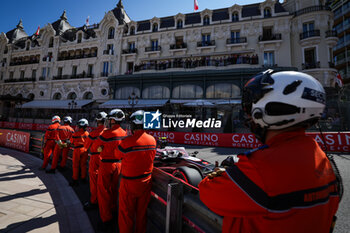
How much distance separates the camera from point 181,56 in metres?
22.2

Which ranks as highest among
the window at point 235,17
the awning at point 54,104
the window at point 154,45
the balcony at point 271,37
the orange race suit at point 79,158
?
the window at point 235,17

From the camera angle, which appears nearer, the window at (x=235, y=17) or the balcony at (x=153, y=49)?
the window at (x=235, y=17)

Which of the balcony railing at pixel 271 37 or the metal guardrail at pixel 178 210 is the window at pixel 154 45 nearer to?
the balcony railing at pixel 271 37

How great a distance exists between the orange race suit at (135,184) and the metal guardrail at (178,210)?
163 mm

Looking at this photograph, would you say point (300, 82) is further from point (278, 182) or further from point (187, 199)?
point (187, 199)

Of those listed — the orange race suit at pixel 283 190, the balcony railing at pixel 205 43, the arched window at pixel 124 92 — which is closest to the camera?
the orange race suit at pixel 283 190

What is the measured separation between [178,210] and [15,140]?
11.9m

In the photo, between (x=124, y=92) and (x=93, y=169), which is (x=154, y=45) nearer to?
(x=124, y=92)

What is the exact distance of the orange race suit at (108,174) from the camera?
2.98 m

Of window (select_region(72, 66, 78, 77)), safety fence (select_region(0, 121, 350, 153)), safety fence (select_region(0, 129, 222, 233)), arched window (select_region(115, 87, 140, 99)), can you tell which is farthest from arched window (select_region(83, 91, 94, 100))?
safety fence (select_region(0, 129, 222, 233))

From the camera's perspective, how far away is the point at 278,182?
81cm

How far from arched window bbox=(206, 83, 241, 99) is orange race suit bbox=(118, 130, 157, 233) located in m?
17.0

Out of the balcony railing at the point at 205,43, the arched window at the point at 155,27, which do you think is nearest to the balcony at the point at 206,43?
the balcony railing at the point at 205,43

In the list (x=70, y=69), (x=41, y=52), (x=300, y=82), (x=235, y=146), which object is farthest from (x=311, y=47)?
(x=41, y=52)
